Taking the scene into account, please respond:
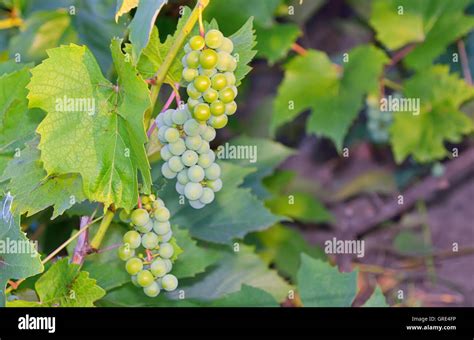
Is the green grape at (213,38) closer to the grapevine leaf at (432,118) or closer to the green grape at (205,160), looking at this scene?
the green grape at (205,160)

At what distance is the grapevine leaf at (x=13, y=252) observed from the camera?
786 mm

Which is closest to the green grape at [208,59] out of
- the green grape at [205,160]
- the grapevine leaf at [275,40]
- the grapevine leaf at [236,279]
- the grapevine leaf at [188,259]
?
the green grape at [205,160]

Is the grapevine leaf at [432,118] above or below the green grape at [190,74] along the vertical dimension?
above

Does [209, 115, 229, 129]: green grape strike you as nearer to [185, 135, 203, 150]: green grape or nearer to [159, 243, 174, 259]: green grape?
[185, 135, 203, 150]: green grape

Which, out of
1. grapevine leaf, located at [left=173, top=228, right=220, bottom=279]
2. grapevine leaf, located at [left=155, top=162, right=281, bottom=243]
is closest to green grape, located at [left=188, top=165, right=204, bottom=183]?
grapevine leaf, located at [left=173, top=228, right=220, bottom=279]

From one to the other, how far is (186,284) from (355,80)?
58 centimetres

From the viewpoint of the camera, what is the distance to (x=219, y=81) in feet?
2.36

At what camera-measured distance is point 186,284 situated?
1.10 meters

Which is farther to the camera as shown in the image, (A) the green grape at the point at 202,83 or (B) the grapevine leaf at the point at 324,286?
(B) the grapevine leaf at the point at 324,286

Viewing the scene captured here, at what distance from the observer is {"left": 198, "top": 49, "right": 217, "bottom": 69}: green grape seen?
0.71 meters

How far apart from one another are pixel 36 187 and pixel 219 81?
0.75 ft

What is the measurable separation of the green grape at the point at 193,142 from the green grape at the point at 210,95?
0.05m

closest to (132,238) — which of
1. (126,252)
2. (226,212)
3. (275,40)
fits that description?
(126,252)
